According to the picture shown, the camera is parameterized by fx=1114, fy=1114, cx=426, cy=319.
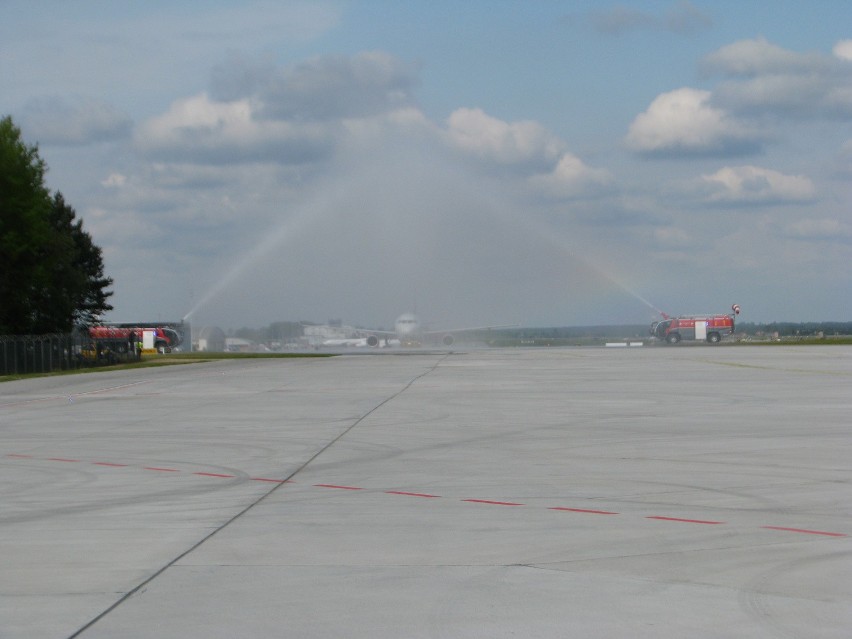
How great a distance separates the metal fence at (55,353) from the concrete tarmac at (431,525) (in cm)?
4076

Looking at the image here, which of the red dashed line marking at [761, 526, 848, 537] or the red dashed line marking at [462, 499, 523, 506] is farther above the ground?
the red dashed line marking at [761, 526, 848, 537]

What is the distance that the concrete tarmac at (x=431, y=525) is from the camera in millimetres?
7945

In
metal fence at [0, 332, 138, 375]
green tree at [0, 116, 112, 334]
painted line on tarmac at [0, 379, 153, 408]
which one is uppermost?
green tree at [0, 116, 112, 334]

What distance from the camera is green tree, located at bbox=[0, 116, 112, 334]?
78.6m

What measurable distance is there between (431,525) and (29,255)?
243ft

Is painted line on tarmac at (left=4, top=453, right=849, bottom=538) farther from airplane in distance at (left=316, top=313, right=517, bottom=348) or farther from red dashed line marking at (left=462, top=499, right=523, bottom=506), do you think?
airplane in distance at (left=316, top=313, right=517, bottom=348)

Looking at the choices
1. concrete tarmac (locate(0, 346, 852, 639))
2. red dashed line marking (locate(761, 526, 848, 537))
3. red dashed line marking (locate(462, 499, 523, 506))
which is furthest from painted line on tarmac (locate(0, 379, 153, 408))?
red dashed line marking (locate(761, 526, 848, 537))

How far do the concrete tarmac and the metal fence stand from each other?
134 ft

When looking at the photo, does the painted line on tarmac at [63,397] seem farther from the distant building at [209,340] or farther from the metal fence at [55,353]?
the distant building at [209,340]

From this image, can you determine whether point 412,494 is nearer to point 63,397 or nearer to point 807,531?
point 807,531

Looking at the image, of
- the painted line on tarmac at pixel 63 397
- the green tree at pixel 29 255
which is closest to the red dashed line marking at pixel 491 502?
the painted line on tarmac at pixel 63 397

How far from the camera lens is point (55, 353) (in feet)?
235

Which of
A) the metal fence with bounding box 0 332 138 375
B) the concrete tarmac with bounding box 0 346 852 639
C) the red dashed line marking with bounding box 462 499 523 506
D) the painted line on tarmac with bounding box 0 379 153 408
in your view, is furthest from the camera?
the metal fence with bounding box 0 332 138 375

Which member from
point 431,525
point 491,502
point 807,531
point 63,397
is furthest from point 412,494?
point 63,397
